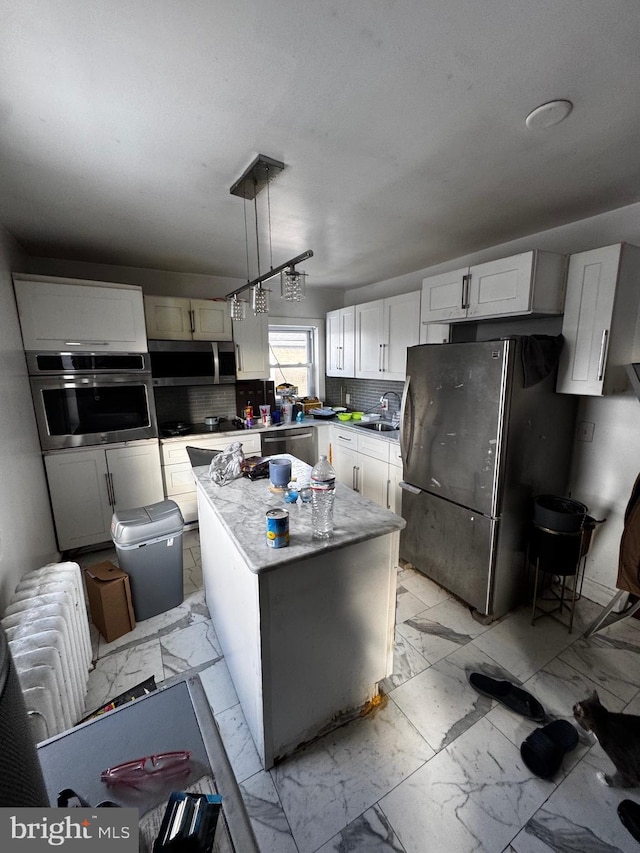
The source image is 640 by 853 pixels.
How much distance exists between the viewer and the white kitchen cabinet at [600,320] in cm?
187

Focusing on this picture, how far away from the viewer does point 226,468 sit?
2.02 meters

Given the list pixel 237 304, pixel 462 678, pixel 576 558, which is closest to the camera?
pixel 462 678

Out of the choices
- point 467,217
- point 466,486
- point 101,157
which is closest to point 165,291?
point 101,157

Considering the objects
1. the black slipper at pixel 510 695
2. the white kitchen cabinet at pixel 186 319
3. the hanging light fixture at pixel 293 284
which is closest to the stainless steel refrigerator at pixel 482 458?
the black slipper at pixel 510 695

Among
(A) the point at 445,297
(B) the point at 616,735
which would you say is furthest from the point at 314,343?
(B) the point at 616,735

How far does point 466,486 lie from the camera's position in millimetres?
2191

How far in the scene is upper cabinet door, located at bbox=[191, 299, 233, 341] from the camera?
3320mm

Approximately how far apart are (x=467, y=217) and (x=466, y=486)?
168cm

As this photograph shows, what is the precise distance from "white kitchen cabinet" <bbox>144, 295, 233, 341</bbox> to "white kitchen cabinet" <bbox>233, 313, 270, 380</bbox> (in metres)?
0.12

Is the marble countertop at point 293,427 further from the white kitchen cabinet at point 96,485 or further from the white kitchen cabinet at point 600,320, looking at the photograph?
the white kitchen cabinet at point 600,320

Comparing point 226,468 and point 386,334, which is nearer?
point 226,468

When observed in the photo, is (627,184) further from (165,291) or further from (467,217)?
(165,291)

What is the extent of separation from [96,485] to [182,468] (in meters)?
0.68

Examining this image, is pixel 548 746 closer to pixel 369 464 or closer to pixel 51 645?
pixel 51 645
